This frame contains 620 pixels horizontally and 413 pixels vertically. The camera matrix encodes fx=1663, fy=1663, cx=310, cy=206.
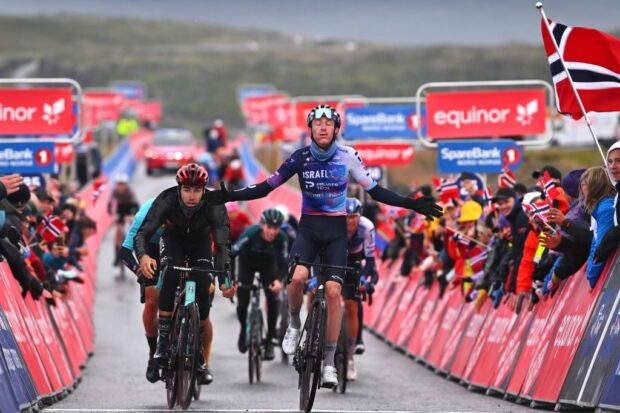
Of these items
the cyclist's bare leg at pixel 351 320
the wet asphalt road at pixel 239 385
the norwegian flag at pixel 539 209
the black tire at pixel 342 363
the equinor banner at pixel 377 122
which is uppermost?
the equinor banner at pixel 377 122

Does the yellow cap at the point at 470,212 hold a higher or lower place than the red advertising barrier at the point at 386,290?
higher

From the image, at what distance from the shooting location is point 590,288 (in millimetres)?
13148

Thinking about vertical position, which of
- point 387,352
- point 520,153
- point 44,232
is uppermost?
point 520,153

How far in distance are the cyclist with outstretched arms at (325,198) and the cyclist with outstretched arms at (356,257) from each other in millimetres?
2579

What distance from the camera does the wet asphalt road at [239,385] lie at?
1485 cm

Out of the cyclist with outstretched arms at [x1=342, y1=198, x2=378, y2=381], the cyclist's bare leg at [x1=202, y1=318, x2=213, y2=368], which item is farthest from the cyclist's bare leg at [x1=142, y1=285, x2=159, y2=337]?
the cyclist with outstretched arms at [x1=342, y1=198, x2=378, y2=381]

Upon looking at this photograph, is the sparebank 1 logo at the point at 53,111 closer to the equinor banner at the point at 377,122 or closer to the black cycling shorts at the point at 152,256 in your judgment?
the equinor banner at the point at 377,122

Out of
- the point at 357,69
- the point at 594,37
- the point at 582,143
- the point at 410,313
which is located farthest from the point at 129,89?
the point at 594,37

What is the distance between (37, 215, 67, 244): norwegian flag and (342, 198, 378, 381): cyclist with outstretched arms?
3.26 metres

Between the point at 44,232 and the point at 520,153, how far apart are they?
22.7ft

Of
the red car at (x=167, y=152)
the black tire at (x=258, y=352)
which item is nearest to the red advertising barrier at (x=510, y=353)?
the black tire at (x=258, y=352)

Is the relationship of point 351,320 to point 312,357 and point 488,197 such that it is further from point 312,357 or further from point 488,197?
point 312,357

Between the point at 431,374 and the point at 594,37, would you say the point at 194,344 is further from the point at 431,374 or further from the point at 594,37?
the point at 431,374

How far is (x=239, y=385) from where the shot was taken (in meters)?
18.0
